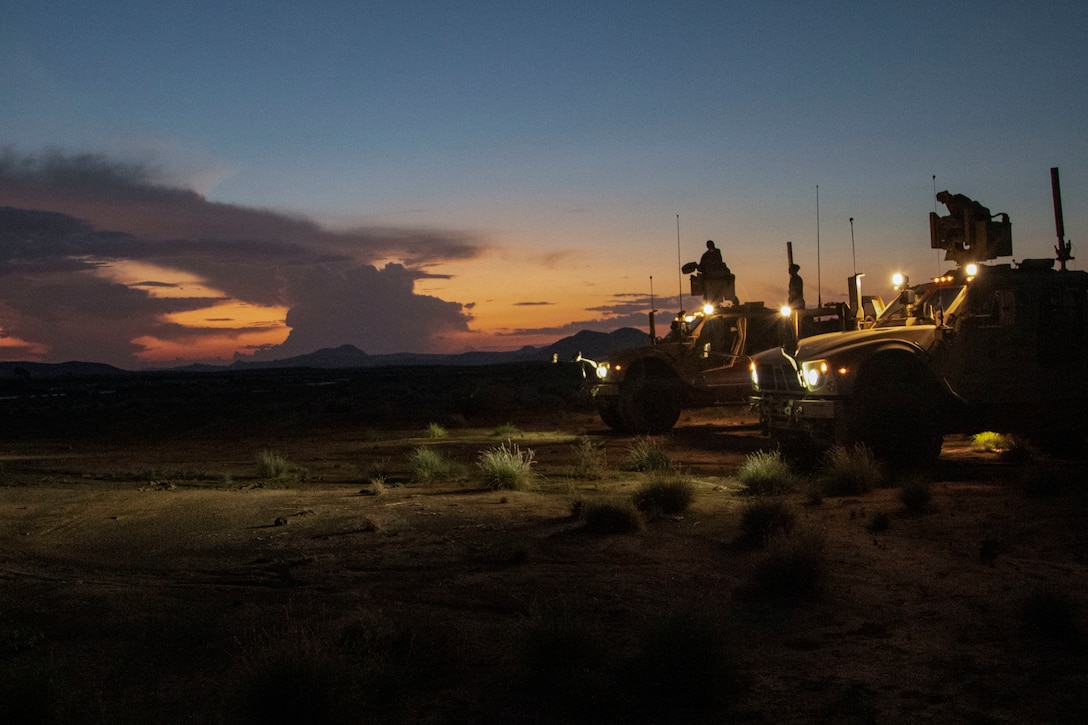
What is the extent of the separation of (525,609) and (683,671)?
1709 millimetres

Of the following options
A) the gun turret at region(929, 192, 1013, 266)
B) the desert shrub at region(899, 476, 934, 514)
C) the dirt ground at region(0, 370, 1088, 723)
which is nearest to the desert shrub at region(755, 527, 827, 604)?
the dirt ground at region(0, 370, 1088, 723)

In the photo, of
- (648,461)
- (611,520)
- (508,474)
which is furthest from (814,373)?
(611,520)

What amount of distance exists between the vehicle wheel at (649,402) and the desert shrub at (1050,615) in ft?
42.2

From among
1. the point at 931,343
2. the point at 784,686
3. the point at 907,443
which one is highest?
the point at 931,343

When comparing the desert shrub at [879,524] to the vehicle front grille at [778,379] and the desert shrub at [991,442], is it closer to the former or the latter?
the vehicle front grille at [778,379]

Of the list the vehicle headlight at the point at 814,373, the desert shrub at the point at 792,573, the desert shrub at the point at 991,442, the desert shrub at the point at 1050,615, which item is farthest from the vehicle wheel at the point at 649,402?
the desert shrub at the point at 1050,615

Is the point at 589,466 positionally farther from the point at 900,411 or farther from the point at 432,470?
the point at 900,411

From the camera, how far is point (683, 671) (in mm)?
4594

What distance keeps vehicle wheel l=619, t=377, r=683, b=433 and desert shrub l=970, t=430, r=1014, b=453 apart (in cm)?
545

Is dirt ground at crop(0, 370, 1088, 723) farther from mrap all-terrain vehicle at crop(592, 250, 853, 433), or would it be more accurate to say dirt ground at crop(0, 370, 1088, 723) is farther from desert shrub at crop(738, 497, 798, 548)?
mrap all-terrain vehicle at crop(592, 250, 853, 433)

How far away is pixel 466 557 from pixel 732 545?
2341mm

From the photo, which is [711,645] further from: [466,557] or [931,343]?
[931,343]

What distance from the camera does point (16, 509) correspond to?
1020 cm

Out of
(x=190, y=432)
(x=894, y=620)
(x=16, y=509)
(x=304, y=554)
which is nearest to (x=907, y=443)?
(x=894, y=620)
